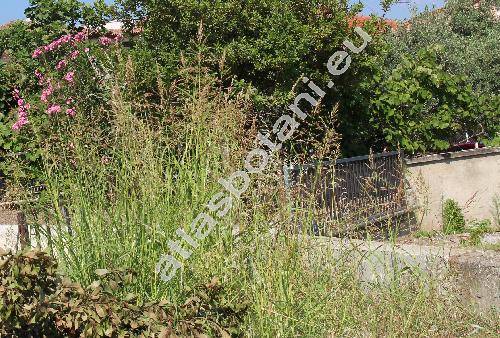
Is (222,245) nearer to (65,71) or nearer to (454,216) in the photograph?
(65,71)

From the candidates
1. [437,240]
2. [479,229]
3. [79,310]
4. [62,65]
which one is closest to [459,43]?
[479,229]

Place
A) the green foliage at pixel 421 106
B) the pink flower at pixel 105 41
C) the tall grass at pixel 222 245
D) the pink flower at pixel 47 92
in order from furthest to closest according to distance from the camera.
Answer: the green foliage at pixel 421 106
the pink flower at pixel 105 41
the pink flower at pixel 47 92
the tall grass at pixel 222 245

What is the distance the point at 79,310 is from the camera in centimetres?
319

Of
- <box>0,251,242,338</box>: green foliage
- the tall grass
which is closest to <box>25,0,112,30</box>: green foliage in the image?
the tall grass

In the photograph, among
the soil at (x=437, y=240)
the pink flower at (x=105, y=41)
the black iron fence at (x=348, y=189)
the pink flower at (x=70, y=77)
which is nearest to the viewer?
the black iron fence at (x=348, y=189)

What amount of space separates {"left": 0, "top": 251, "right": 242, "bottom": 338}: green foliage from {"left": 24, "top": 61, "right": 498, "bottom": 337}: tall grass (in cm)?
18

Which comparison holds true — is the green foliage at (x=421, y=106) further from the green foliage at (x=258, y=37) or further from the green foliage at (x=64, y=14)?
the green foliage at (x=64, y=14)

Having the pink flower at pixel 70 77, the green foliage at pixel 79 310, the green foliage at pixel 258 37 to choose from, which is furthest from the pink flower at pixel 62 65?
the green foliage at pixel 79 310

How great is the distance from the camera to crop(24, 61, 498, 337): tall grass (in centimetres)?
398

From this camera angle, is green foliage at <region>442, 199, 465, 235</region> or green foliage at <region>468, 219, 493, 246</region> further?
green foliage at <region>442, 199, 465, 235</region>

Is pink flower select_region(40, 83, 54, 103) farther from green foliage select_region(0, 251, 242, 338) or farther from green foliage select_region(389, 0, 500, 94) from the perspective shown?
green foliage select_region(389, 0, 500, 94)

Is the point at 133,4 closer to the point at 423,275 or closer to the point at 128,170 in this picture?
the point at 128,170

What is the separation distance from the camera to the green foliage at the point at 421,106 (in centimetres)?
1168

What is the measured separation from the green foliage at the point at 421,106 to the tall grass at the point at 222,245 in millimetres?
7104
